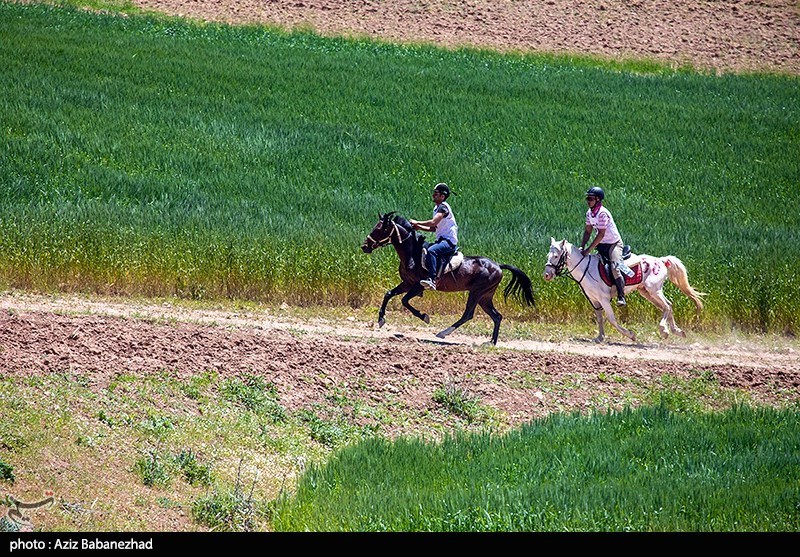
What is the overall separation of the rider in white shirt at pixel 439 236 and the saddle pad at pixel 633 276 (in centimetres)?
251

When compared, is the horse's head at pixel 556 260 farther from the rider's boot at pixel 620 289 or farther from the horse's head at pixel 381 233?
the horse's head at pixel 381 233

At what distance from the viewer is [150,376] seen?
12.5 m

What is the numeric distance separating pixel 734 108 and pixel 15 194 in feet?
75.6

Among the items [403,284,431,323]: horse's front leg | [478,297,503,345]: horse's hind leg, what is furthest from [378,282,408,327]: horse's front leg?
[478,297,503,345]: horse's hind leg

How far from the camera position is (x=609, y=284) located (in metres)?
17.6

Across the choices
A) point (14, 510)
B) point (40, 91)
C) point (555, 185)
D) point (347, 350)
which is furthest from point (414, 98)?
point (14, 510)

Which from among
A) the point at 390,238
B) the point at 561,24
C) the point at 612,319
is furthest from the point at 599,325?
the point at 561,24

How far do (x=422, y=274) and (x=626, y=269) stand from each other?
3417 mm

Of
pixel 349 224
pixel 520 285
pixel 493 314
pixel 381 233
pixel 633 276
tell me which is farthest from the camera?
pixel 349 224

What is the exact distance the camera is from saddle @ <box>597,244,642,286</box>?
1744 centimetres

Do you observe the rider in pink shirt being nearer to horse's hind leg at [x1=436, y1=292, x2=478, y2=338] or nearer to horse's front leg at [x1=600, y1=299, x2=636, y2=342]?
horse's front leg at [x1=600, y1=299, x2=636, y2=342]

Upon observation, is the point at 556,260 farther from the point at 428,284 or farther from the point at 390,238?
the point at 390,238

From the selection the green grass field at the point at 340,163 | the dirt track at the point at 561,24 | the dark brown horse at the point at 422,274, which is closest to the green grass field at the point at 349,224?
the green grass field at the point at 340,163
